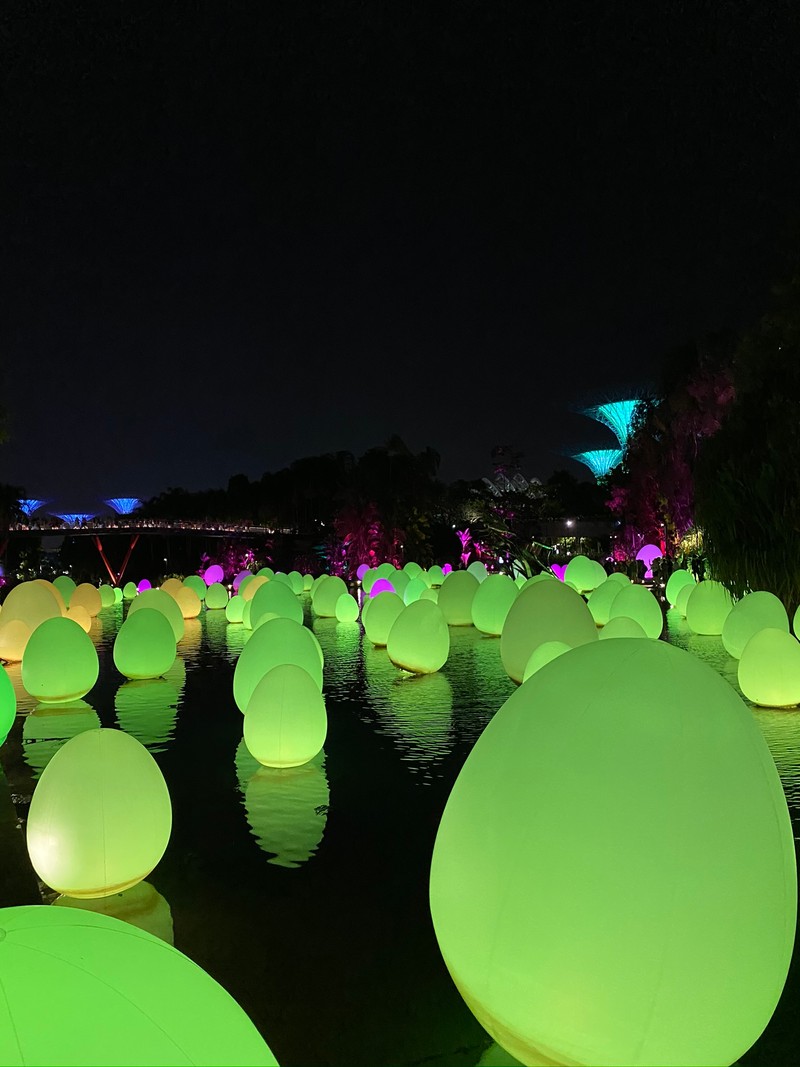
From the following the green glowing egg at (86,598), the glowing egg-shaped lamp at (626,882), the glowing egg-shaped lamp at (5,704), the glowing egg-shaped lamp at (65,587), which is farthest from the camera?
the glowing egg-shaped lamp at (65,587)

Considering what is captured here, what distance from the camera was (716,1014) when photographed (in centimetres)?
275

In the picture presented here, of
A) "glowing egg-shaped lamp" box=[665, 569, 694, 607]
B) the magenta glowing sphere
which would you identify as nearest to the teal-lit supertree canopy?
the magenta glowing sphere

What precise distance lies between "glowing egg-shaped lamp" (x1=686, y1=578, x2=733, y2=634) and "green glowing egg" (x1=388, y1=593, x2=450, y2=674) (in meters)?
6.35

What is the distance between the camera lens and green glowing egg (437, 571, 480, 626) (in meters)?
18.6

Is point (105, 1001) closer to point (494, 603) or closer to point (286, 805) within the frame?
point (286, 805)

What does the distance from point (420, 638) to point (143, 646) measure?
3.77 meters

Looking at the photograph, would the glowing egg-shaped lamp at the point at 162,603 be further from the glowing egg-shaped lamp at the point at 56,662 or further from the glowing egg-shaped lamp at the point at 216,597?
the glowing egg-shaped lamp at the point at 216,597

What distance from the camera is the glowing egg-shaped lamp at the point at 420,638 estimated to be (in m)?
11.9

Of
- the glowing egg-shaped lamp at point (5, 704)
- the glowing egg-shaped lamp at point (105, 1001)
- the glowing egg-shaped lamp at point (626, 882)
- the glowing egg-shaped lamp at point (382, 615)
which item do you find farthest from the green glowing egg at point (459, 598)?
the glowing egg-shaped lamp at point (105, 1001)

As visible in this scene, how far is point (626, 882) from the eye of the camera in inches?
110

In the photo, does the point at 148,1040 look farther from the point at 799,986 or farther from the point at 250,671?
the point at 250,671

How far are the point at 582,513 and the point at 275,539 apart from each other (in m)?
29.2

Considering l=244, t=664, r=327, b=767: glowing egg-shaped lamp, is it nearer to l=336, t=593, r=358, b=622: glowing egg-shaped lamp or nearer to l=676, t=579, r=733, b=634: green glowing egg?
l=676, t=579, r=733, b=634: green glowing egg

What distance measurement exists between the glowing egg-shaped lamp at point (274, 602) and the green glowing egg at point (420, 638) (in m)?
4.59
